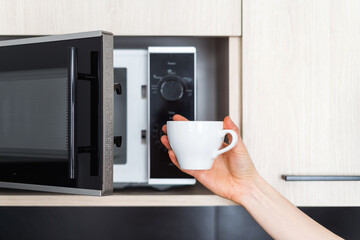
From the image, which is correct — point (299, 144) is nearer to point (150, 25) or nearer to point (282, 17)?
point (282, 17)

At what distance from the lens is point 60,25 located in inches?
32.6

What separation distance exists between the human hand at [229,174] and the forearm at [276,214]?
0.04 ft

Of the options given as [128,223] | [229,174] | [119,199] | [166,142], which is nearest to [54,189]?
[119,199]

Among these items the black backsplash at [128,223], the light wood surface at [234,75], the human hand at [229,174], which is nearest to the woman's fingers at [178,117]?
the human hand at [229,174]

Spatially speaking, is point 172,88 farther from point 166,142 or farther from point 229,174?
point 229,174

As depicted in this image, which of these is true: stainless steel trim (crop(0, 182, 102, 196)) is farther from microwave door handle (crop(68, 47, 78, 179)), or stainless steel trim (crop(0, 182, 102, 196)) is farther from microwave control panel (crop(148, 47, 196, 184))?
microwave control panel (crop(148, 47, 196, 184))

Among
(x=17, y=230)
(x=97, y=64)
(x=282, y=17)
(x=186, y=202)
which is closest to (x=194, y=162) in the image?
(x=186, y=202)

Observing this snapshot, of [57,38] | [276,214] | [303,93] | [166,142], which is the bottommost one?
[276,214]

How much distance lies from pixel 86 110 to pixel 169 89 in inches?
8.6

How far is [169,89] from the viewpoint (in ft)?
2.75

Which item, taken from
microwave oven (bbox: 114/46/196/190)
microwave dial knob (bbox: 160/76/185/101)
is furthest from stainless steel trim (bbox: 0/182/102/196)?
microwave dial knob (bbox: 160/76/185/101)

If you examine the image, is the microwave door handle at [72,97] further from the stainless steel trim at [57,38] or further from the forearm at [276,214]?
the forearm at [276,214]

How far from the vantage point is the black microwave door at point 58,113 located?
69cm

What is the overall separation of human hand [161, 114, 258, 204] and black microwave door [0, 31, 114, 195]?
0.16 m
